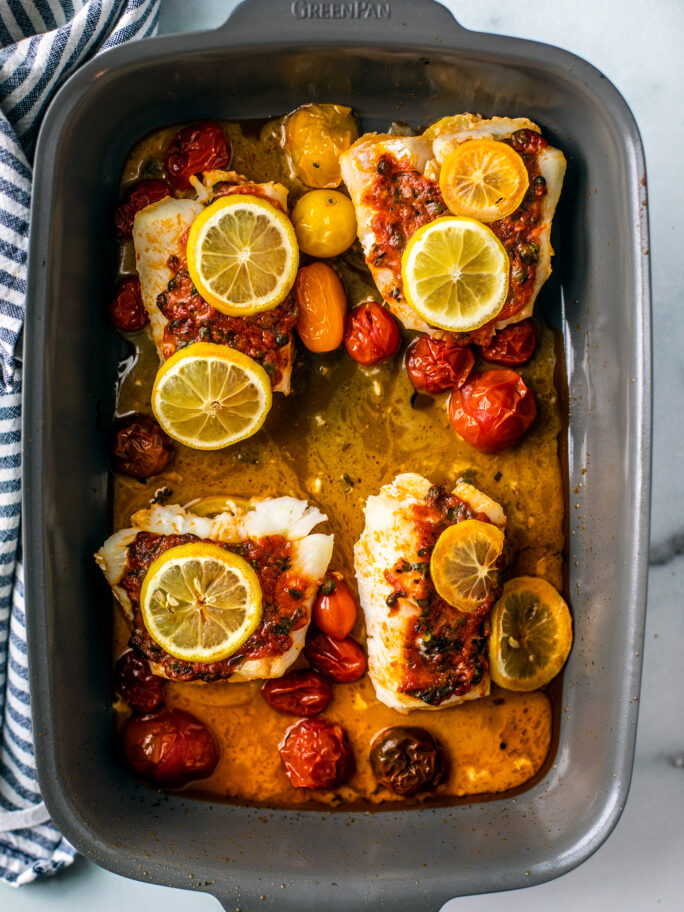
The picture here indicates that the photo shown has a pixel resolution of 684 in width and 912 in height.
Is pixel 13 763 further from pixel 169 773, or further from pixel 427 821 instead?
pixel 427 821

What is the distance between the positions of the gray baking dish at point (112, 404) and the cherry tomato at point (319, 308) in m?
0.74

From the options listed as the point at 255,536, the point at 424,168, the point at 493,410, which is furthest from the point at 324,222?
the point at 255,536

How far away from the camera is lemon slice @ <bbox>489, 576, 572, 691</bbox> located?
3412mm

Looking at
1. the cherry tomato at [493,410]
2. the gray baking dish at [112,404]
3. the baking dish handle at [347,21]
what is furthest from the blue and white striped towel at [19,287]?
the cherry tomato at [493,410]

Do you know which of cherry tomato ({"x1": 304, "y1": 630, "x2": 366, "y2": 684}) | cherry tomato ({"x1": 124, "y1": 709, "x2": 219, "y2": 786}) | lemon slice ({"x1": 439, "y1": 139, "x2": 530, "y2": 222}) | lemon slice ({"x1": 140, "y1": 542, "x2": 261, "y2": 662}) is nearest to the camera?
lemon slice ({"x1": 140, "y1": 542, "x2": 261, "y2": 662})

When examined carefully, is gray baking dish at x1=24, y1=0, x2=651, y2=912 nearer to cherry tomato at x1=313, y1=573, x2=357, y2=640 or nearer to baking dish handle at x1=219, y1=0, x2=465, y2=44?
baking dish handle at x1=219, y1=0, x2=465, y2=44

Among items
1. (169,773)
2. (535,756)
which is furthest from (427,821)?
(169,773)

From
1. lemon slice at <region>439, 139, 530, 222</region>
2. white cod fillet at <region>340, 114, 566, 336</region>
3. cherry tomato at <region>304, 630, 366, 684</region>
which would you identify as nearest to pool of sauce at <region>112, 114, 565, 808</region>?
cherry tomato at <region>304, 630, 366, 684</region>

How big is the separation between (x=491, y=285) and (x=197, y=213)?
1.25 meters

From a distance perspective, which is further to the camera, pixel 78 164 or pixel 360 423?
pixel 360 423

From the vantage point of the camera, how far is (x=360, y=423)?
141 inches

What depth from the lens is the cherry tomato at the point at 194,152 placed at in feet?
11.4

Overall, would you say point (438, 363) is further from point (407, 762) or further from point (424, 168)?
point (407, 762)

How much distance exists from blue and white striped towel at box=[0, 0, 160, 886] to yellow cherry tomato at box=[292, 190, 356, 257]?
96 centimetres
